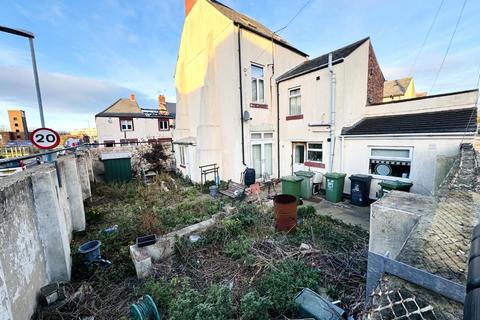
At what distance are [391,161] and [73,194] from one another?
10.5 metres

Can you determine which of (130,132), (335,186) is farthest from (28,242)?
(130,132)

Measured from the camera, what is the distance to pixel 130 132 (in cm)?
2208

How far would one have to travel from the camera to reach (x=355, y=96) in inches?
326

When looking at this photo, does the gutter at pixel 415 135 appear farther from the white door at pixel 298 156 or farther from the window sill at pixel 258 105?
the window sill at pixel 258 105

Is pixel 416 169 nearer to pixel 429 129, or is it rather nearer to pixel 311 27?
pixel 429 129

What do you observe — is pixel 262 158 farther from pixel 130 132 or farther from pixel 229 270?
pixel 130 132

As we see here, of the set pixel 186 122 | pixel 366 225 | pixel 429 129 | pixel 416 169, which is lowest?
pixel 366 225

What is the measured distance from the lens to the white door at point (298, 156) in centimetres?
981

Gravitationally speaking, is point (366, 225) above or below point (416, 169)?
below

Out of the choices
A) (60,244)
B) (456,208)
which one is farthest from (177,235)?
(456,208)

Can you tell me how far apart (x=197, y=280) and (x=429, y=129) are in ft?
26.1

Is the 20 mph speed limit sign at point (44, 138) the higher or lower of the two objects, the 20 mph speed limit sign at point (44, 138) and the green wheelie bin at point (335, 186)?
the higher

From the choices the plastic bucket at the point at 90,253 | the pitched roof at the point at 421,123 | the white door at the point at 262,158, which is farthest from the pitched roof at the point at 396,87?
the plastic bucket at the point at 90,253

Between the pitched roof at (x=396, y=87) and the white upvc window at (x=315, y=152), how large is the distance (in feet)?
45.1
